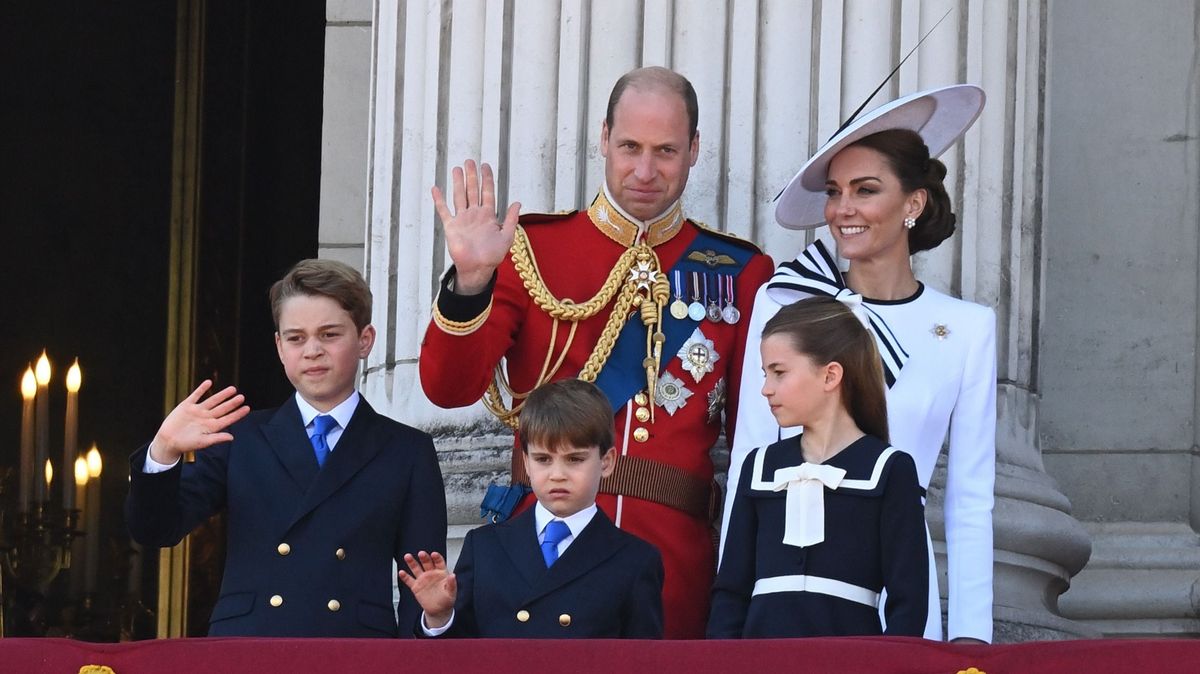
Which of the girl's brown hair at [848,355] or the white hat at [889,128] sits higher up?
the white hat at [889,128]

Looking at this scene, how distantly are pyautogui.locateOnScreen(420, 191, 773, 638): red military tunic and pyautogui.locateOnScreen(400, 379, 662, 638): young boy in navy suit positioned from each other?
0.27 meters

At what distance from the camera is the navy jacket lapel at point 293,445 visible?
14.3 feet

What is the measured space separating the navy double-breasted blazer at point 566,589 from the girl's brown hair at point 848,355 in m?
0.45

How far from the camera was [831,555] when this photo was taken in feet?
13.4

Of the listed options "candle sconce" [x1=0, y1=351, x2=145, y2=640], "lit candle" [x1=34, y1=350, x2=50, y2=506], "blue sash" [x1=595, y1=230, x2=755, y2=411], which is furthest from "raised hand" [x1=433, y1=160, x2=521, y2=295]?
"lit candle" [x1=34, y1=350, x2=50, y2=506]

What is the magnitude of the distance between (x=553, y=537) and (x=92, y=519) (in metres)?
3.40

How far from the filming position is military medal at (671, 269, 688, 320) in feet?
15.6

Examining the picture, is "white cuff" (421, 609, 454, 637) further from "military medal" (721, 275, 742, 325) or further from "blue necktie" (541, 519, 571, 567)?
"military medal" (721, 275, 742, 325)

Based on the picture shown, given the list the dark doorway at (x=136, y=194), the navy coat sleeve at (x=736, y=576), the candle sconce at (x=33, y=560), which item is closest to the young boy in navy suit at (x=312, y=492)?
the navy coat sleeve at (x=736, y=576)

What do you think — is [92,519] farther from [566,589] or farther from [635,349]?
[566,589]

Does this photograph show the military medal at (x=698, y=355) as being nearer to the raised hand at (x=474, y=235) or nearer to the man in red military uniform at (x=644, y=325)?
the man in red military uniform at (x=644, y=325)

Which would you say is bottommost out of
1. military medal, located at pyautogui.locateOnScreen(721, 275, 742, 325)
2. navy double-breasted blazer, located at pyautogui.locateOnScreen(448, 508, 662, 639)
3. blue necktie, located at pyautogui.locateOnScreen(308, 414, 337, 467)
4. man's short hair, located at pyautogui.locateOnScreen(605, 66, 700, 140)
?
navy double-breasted blazer, located at pyautogui.locateOnScreen(448, 508, 662, 639)

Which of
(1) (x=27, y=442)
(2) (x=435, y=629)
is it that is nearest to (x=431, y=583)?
(2) (x=435, y=629)

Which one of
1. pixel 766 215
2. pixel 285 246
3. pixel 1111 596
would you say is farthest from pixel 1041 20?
pixel 285 246
